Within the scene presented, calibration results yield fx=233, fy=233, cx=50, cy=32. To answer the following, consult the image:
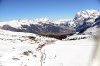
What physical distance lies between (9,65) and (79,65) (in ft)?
14.8

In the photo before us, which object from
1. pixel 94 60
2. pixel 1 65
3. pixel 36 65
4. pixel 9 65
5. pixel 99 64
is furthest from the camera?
pixel 36 65

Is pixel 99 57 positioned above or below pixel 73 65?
above

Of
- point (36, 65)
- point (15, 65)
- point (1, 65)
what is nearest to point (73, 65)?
point (36, 65)

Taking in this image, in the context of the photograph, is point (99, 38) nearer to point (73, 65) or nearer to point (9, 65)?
point (9, 65)

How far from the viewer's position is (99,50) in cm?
241

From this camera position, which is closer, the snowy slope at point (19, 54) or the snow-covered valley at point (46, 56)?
the snow-covered valley at point (46, 56)

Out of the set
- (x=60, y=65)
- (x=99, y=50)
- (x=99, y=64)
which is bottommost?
(x=60, y=65)

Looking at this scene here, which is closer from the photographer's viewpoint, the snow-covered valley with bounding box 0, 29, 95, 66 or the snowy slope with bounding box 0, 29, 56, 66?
the snow-covered valley with bounding box 0, 29, 95, 66

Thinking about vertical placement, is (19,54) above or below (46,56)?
above

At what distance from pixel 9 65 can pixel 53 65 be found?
3718 mm

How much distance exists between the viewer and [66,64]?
16.5 meters

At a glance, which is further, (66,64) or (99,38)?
(66,64)

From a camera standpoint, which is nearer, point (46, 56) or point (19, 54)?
point (19, 54)

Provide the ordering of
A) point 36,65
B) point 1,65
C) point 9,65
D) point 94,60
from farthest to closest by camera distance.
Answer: point 36,65, point 9,65, point 1,65, point 94,60
